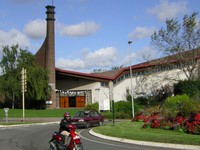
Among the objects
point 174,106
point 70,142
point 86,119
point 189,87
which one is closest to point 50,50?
point 189,87

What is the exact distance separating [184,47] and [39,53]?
29250 millimetres

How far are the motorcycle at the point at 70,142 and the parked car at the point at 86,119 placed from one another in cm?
1516

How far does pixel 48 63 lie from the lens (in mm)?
65562

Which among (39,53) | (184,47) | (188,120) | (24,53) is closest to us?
(188,120)

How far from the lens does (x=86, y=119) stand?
27844 millimetres

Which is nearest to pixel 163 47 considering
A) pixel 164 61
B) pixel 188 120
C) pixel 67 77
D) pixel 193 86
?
pixel 164 61

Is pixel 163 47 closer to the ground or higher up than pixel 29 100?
higher up

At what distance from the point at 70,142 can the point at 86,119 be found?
16.7 m

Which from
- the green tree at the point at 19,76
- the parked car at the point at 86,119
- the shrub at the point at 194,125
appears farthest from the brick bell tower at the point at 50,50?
the shrub at the point at 194,125

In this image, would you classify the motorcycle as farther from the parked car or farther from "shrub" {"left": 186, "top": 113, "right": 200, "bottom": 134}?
the parked car

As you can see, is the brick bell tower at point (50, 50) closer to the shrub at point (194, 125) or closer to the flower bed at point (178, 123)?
the flower bed at point (178, 123)

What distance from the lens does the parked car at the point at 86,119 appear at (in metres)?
27.3

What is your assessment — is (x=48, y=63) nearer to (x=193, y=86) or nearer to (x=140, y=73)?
(x=140, y=73)

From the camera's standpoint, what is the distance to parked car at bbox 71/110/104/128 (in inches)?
1077
